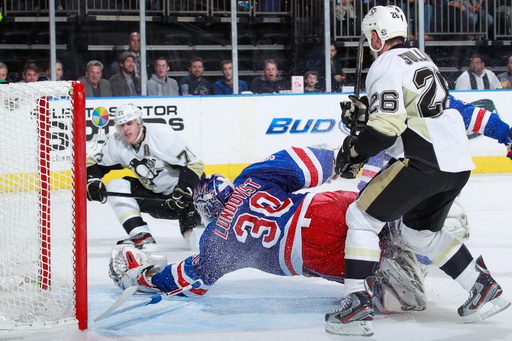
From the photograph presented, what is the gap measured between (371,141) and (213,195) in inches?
26.8

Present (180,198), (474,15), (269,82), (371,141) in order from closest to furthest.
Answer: (371,141) < (180,198) < (269,82) < (474,15)

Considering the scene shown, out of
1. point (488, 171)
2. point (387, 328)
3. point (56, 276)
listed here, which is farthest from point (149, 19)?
point (387, 328)

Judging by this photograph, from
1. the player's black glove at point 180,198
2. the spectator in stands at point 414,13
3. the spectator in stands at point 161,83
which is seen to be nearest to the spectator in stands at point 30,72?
the spectator in stands at point 161,83

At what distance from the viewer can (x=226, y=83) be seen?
793 cm

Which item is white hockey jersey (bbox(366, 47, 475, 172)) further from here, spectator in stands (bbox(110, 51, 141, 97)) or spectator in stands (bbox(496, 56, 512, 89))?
spectator in stands (bbox(496, 56, 512, 89))

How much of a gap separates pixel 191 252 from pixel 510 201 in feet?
8.74

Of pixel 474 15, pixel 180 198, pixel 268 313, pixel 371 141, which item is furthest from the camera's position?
pixel 474 15

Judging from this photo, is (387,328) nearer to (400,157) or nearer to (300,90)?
(400,157)

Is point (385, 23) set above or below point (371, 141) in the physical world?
above

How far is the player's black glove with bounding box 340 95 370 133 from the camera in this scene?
9.96ft

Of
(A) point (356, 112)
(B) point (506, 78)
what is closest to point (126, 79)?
(B) point (506, 78)

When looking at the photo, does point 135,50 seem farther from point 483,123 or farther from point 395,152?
point 395,152

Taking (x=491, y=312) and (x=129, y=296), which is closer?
(x=491, y=312)

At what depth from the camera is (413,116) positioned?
9.64ft
